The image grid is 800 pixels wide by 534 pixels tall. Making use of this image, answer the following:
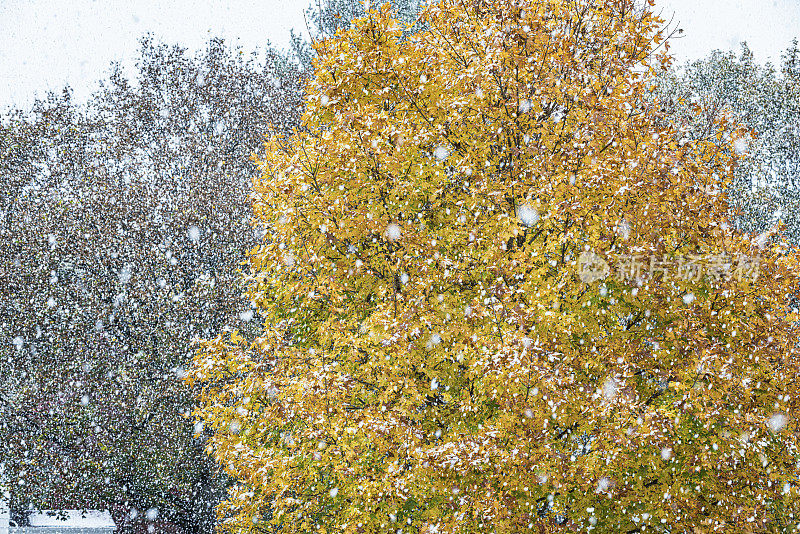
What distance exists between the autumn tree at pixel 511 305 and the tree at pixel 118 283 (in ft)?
17.9

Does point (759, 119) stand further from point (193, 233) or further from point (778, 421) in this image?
point (193, 233)

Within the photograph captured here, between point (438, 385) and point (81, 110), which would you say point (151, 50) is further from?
point (438, 385)

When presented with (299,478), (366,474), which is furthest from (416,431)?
(299,478)

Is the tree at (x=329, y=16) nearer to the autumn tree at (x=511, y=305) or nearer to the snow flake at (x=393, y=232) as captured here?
the autumn tree at (x=511, y=305)

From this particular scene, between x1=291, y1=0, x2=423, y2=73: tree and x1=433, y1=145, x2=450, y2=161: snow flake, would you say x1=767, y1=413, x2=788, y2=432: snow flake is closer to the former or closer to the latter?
x1=433, y1=145, x2=450, y2=161: snow flake

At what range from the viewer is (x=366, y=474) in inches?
334

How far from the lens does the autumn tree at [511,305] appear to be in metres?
7.82

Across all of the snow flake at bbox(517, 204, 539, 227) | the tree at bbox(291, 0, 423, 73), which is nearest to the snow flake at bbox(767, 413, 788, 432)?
the snow flake at bbox(517, 204, 539, 227)

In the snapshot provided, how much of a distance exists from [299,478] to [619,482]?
13.3ft

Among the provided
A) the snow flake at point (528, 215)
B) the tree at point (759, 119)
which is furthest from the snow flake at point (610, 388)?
the tree at point (759, 119)

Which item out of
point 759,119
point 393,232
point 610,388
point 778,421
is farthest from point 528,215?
point 759,119

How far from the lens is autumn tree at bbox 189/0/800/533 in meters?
7.82

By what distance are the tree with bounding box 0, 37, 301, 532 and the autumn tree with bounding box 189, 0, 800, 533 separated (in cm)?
547

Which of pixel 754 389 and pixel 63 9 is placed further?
pixel 63 9
